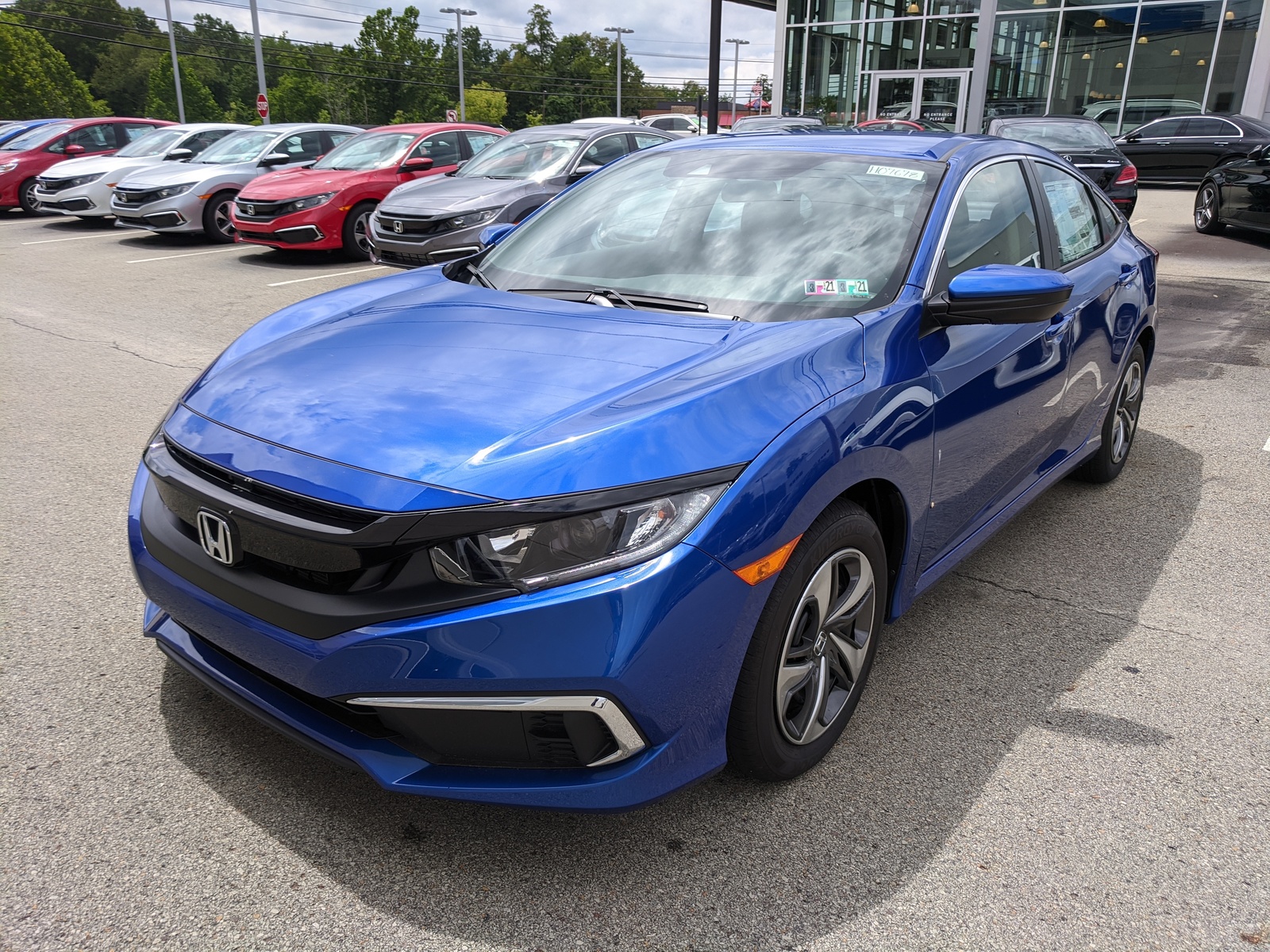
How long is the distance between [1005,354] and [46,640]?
10.5 ft

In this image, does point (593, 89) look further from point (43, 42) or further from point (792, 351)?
point (792, 351)

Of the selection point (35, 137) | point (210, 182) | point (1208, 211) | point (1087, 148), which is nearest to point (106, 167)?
point (210, 182)

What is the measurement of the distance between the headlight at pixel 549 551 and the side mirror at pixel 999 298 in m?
1.28

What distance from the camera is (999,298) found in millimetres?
2711

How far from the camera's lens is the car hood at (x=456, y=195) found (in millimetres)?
9953

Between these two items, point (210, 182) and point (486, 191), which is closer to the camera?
point (486, 191)

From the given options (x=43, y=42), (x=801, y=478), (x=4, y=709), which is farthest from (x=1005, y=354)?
(x=43, y=42)

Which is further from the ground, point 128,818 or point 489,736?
point 489,736

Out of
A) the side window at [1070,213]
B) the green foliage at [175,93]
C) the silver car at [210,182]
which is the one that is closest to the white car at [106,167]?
the silver car at [210,182]

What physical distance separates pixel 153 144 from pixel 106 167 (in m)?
1.26

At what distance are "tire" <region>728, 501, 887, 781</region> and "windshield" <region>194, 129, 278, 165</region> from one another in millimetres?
14091

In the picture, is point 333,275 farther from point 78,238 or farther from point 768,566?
point 768,566

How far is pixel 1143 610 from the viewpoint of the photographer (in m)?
3.50

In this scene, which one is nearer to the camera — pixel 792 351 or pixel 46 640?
pixel 792 351
